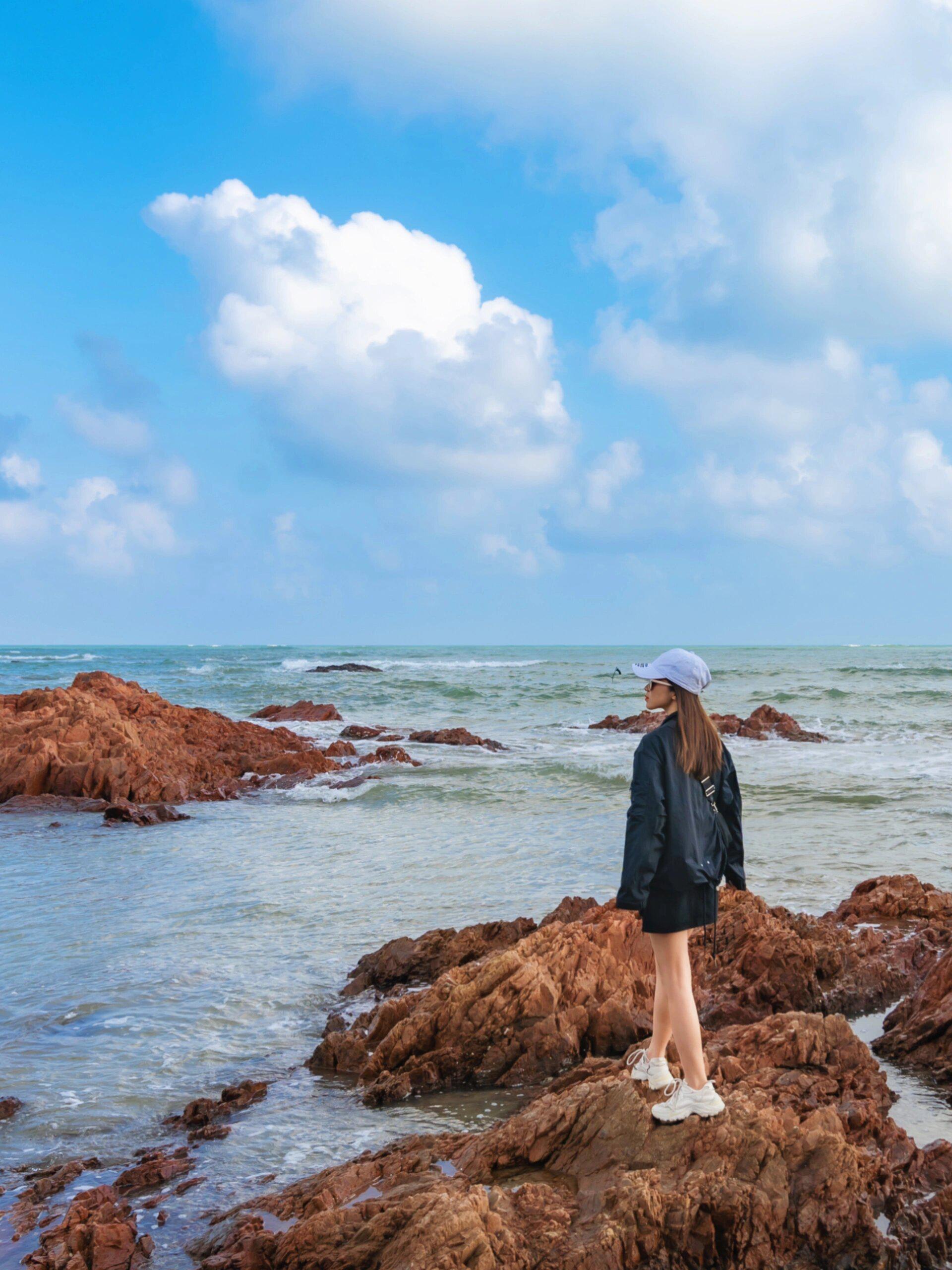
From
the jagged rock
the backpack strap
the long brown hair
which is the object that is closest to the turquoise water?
the jagged rock

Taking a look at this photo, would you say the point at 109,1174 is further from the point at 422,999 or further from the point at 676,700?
the point at 676,700

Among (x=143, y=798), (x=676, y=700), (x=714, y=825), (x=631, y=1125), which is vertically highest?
(x=676, y=700)

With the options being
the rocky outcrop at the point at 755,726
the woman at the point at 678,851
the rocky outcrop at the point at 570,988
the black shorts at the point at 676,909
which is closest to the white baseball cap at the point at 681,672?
the woman at the point at 678,851

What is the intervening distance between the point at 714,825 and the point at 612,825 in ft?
27.6

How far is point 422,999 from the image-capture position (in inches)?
206

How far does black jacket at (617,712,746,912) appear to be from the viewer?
349cm

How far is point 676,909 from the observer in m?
3.58

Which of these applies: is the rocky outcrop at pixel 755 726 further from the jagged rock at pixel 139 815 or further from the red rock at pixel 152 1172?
the red rock at pixel 152 1172

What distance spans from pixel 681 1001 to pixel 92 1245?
2.27m

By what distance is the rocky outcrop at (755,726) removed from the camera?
23.1 m

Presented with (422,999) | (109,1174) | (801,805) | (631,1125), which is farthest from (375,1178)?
A: (801,805)

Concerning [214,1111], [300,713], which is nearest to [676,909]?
[214,1111]

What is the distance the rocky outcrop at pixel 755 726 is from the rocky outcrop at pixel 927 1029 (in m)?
17.1

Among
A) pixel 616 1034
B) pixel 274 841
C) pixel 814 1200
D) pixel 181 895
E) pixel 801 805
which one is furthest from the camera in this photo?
pixel 801 805
